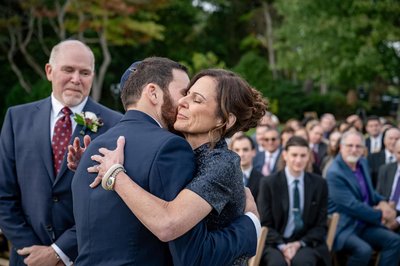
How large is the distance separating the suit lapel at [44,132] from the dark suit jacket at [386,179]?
5273 mm

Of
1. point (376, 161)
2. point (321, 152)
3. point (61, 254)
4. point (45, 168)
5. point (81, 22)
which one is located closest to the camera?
point (61, 254)

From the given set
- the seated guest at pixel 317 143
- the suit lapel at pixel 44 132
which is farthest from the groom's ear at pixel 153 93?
the seated guest at pixel 317 143

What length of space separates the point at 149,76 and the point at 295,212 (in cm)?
393

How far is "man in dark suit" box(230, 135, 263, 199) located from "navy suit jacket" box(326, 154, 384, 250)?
0.86 m

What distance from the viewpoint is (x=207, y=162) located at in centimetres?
250

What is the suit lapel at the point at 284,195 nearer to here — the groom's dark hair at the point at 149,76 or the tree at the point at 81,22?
the groom's dark hair at the point at 149,76

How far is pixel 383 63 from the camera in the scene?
77.1 ft

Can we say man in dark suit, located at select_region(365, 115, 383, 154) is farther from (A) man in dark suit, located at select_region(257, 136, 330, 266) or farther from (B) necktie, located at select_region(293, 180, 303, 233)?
(B) necktie, located at select_region(293, 180, 303, 233)

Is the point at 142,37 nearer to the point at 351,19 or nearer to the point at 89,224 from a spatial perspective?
the point at 351,19

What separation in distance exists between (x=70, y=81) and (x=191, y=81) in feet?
4.22

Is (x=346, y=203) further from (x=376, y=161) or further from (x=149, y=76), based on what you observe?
(x=149, y=76)

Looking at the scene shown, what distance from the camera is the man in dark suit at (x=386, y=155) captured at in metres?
9.36

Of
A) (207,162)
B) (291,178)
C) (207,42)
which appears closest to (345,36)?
(207,42)

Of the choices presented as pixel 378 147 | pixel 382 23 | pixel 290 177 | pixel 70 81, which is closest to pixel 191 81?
pixel 70 81
